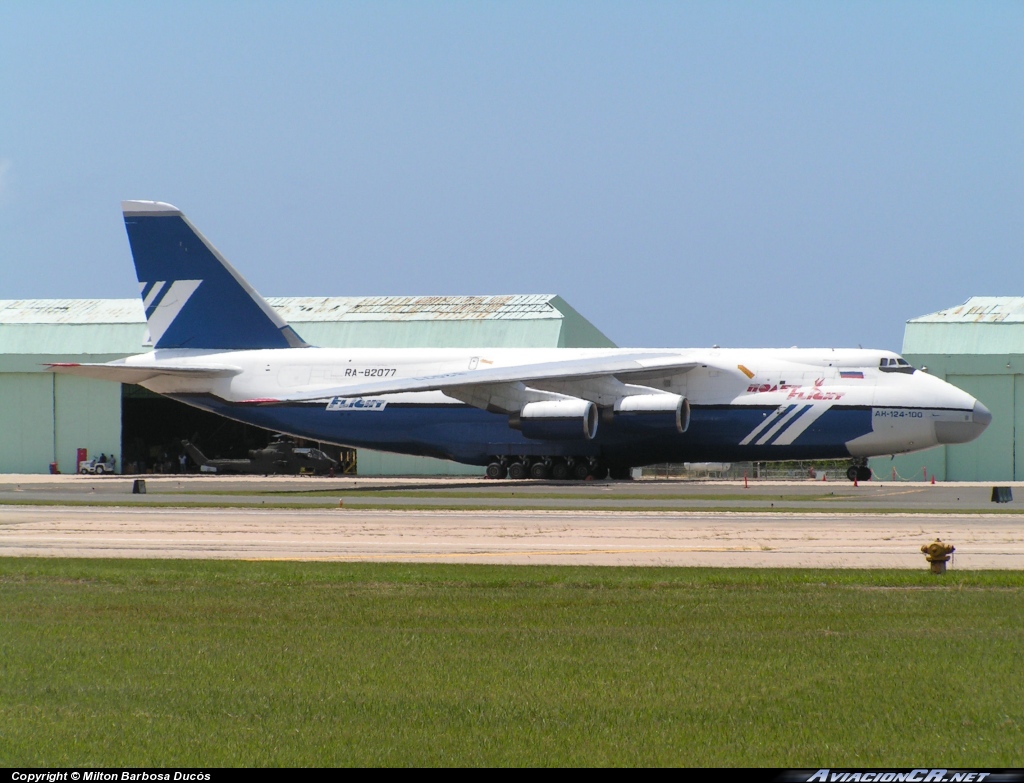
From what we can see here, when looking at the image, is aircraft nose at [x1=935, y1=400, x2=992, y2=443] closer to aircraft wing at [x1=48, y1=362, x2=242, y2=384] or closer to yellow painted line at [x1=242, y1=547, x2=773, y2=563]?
yellow painted line at [x1=242, y1=547, x2=773, y2=563]

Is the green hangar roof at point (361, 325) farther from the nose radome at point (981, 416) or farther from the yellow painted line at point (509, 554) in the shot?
the yellow painted line at point (509, 554)

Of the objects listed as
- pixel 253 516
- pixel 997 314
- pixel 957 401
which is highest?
pixel 997 314

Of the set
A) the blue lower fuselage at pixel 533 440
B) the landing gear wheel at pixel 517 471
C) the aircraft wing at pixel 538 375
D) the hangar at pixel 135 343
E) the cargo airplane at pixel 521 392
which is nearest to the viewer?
the cargo airplane at pixel 521 392

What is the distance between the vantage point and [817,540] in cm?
1919

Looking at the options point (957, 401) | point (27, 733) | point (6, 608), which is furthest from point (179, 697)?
point (957, 401)

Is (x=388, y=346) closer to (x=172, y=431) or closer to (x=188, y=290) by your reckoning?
(x=188, y=290)

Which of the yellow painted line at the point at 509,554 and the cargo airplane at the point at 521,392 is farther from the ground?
the cargo airplane at the point at 521,392

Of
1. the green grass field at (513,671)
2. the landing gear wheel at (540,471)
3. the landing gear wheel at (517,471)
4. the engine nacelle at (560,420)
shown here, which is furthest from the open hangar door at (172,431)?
the green grass field at (513,671)

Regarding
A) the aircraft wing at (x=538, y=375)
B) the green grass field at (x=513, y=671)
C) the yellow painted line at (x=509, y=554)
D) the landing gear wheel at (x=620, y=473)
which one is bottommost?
the landing gear wheel at (x=620, y=473)

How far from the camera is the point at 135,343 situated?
56.3 m

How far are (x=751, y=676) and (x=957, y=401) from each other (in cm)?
3142

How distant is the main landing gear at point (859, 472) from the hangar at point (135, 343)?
51.7 ft

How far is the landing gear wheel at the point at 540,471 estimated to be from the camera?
41281mm
